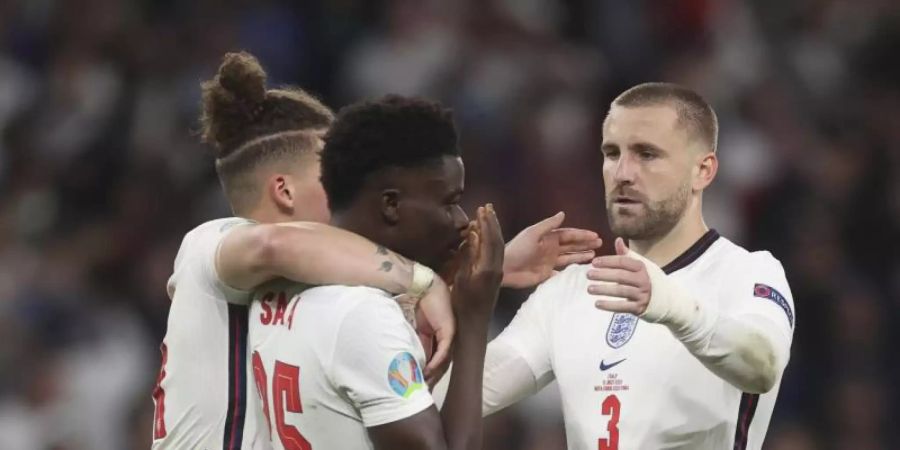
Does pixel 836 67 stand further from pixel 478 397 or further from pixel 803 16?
pixel 478 397

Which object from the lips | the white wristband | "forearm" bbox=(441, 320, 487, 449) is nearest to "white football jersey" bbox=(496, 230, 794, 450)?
the lips

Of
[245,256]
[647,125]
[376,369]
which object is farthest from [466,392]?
[647,125]

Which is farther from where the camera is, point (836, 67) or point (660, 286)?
point (836, 67)

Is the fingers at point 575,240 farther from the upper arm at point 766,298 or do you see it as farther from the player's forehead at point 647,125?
the upper arm at point 766,298

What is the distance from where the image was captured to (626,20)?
11.3 m

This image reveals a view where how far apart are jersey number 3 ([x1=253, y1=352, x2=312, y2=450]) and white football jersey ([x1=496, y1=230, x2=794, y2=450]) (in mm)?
1124

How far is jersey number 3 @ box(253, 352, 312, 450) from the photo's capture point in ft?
14.1

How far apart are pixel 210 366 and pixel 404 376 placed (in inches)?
28.6

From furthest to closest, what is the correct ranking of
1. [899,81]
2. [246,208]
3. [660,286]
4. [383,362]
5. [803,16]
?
[803,16] → [899,81] → [246,208] → [660,286] → [383,362]

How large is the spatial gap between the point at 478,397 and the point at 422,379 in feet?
0.60

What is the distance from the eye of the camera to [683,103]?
5.25 m

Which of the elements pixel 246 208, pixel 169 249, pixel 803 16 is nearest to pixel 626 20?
pixel 803 16

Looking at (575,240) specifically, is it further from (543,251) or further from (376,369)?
(376,369)

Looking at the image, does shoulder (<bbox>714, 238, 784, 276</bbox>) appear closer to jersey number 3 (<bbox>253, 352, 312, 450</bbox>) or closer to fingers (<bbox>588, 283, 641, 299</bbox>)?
fingers (<bbox>588, 283, 641, 299</bbox>)
